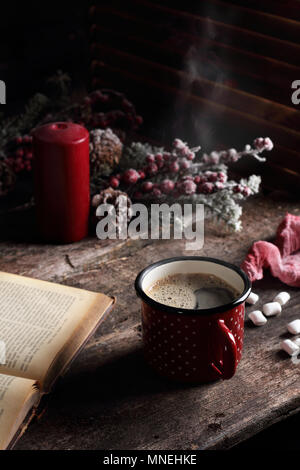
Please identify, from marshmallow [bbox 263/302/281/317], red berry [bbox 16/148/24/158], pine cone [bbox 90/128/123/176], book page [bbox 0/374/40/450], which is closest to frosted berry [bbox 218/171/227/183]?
pine cone [bbox 90/128/123/176]

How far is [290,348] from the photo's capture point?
35.5 inches

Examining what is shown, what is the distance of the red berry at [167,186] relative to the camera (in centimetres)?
129

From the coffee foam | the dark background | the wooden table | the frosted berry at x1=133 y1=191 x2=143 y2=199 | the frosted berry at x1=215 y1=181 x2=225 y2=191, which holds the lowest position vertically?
the wooden table

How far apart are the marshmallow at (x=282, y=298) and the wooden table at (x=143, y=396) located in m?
0.02

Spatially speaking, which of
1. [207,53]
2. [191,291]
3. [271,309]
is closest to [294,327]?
[271,309]

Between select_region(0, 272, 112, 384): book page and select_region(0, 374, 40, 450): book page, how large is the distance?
4cm

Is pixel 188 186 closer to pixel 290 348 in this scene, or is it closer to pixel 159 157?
pixel 159 157

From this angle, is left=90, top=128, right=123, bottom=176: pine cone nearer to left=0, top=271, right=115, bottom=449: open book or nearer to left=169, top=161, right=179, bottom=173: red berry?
left=169, top=161, right=179, bottom=173: red berry

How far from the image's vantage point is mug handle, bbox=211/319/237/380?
30.9 inches

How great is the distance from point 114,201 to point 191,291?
16.2 inches

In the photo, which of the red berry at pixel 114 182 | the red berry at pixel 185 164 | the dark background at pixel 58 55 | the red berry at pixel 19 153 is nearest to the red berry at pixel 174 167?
the red berry at pixel 185 164

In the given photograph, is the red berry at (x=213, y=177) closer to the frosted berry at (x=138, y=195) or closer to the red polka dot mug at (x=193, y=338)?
the frosted berry at (x=138, y=195)

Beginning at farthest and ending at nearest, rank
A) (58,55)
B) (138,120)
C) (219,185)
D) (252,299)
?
(58,55) < (138,120) < (219,185) < (252,299)
